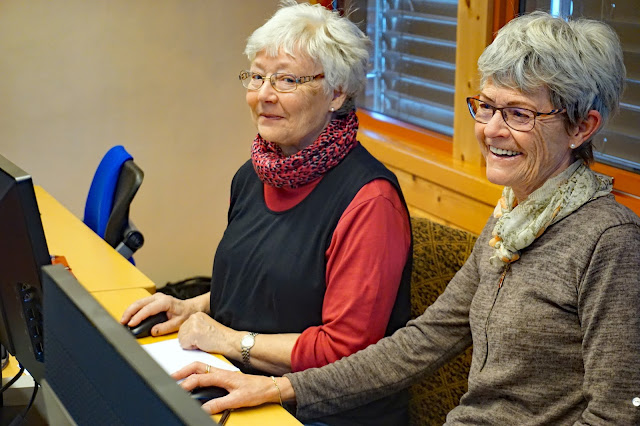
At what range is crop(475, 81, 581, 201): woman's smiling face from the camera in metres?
1.45

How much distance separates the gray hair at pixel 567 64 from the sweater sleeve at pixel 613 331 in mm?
256

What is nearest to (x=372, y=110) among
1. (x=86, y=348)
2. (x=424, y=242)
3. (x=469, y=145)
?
(x=469, y=145)

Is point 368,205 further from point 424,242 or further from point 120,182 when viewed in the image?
point 120,182

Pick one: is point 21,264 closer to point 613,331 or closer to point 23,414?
point 23,414

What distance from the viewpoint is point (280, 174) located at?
197 cm

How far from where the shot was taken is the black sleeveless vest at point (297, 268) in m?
1.88

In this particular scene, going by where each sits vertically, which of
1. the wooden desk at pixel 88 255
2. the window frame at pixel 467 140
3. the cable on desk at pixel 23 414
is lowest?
the wooden desk at pixel 88 255

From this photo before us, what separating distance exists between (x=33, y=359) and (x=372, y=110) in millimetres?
2239

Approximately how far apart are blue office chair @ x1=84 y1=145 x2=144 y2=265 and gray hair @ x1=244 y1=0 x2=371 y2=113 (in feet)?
2.84

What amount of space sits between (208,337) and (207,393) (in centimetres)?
28

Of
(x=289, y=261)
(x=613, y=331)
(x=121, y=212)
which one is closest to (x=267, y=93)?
(x=289, y=261)

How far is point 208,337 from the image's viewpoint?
5.95 feet

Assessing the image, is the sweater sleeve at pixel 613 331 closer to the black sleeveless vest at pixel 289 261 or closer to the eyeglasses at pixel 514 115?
the eyeglasses at pixel 514 115

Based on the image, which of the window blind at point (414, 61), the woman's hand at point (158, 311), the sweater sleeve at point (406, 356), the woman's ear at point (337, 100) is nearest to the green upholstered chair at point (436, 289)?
the sweater sleeve at point (406, 356)
